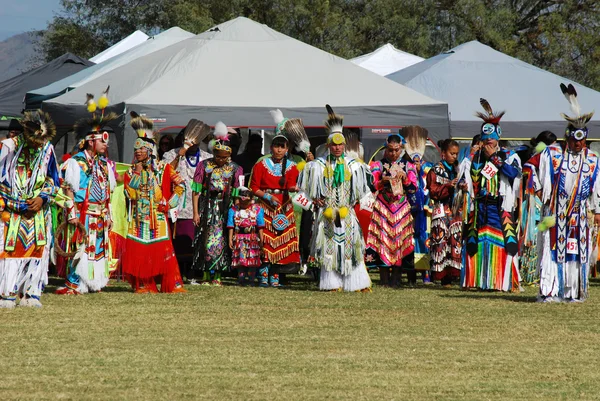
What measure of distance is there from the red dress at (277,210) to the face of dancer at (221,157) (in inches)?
12.7

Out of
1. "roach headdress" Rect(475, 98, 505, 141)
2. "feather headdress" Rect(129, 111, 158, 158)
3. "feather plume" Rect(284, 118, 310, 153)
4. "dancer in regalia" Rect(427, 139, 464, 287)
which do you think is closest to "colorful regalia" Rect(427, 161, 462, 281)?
"dancer in regalia" Rect(427, 139, 464, 287)

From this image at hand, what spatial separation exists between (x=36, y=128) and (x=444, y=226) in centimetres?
485

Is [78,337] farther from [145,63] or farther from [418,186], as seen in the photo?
[145,63]

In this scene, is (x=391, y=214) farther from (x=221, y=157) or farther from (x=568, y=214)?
(x=568, y=214)

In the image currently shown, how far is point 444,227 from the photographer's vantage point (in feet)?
40.9

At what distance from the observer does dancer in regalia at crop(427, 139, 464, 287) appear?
A: 12391mm

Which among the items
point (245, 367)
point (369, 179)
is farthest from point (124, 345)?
point (369, 179)

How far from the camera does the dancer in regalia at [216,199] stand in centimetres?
1202

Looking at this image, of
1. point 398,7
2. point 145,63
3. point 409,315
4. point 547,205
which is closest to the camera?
point 409,315

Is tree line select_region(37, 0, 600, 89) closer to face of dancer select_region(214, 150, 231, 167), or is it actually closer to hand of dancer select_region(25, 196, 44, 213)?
face of dancer select_region(214, 150, 231, 167)

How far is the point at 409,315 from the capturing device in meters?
9.47

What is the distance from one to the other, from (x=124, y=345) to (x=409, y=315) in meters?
2.80

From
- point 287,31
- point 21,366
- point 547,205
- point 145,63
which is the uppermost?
point 287,31

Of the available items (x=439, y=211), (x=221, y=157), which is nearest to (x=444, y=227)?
(x=439, y=211)
